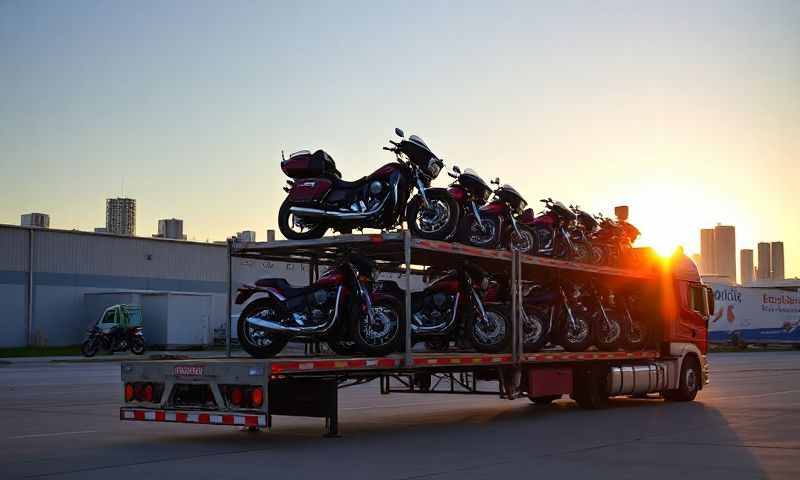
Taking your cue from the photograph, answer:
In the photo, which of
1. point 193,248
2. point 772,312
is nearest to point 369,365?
point 193,248

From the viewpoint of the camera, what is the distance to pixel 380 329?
44.7 ft

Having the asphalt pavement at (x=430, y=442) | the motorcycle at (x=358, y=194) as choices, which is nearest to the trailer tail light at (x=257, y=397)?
the asphalt pavement at (x=430, y=442)

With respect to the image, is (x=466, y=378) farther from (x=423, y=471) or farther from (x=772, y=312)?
(x=772, y=312)

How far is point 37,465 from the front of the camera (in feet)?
36.0

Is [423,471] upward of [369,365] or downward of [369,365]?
downward

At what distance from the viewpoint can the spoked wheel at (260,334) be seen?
14016 millimetres

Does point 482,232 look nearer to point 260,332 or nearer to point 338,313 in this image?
point 338,313

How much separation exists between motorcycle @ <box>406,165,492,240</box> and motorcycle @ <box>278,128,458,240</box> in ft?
0.07

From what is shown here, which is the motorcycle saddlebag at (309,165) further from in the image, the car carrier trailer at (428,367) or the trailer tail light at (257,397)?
the trailer tail light at (257,397)

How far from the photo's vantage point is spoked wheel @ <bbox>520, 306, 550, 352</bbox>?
16.7m

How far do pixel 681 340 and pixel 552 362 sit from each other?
501cm

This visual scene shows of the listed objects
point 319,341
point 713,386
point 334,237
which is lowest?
point 713,386

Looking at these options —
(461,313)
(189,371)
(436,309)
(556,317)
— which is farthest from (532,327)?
(189,371)

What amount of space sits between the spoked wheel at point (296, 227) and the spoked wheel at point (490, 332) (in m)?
2.59
